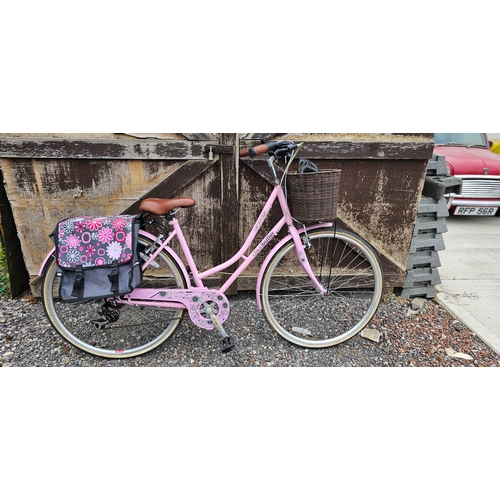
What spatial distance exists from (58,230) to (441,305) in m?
3.51

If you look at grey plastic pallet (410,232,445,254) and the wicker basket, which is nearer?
the wicker basket

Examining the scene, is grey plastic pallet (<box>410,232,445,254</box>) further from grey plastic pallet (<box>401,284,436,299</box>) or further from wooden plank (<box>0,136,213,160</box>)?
wooden plank (<box>0,136,213,160</box>)

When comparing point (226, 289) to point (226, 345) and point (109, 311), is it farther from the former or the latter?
point (109, 311)

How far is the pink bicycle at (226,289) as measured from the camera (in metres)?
2.36

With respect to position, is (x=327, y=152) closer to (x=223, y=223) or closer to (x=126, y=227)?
(x=223, y=223)

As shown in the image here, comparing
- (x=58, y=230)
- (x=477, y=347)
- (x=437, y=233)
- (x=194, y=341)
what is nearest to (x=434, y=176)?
(x=437, y=233)

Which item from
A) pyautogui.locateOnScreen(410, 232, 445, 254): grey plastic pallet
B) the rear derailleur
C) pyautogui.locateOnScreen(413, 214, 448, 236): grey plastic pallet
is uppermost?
pyautogui.locateOnScreen(413, 214, 448, 236): grey plastic pallet

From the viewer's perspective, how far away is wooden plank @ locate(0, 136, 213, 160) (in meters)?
2.65

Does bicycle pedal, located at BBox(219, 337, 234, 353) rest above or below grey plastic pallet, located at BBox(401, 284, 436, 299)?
above

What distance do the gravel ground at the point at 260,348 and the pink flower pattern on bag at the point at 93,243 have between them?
2.77 feet

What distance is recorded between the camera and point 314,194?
2.22m

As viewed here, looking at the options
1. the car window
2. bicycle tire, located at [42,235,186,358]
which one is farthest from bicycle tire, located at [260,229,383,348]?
the car window

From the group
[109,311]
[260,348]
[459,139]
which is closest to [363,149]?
[260,348]

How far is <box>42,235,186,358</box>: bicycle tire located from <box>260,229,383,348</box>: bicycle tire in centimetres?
92
